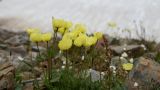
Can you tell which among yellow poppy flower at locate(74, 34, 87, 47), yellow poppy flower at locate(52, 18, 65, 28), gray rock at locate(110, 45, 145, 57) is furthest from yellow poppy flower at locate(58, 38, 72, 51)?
gray rock at locate(110, 45, 145, 57)

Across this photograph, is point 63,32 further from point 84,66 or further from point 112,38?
point 112,38

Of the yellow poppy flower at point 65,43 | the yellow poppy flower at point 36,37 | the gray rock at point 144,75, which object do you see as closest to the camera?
the yellow poppy flower at point 65,43

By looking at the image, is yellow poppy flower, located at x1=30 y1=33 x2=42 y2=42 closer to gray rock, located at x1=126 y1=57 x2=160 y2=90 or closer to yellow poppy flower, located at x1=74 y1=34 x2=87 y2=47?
yellow poppy flower, located at x1=74 y1=34 x2=87 y2=47

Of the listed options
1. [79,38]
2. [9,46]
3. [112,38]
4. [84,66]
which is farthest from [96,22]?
[79,38]

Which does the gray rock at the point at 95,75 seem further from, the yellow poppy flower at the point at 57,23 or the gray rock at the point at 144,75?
the yellow poppy flower at the point at 57,23

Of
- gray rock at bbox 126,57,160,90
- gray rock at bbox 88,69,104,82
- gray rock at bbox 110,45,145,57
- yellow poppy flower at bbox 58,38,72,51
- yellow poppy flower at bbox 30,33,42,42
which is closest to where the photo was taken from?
yellow poppy flower at bbox 58,38,72,51

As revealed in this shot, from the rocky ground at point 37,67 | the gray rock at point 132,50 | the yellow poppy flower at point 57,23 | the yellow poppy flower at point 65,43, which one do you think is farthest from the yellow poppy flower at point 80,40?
the gray rock at point 132,50

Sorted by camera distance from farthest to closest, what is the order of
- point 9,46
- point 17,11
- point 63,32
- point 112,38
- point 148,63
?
1. point 17,11
2. point 112,38
3. point 9,46
4. point 148,63
5. point 63,32

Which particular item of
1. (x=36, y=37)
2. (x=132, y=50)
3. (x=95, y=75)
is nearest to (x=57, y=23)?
(x=36, y=37)

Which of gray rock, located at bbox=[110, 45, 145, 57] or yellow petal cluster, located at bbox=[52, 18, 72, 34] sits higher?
yellow petal cluster, located at bbox=[52, 18, 72, 34]
